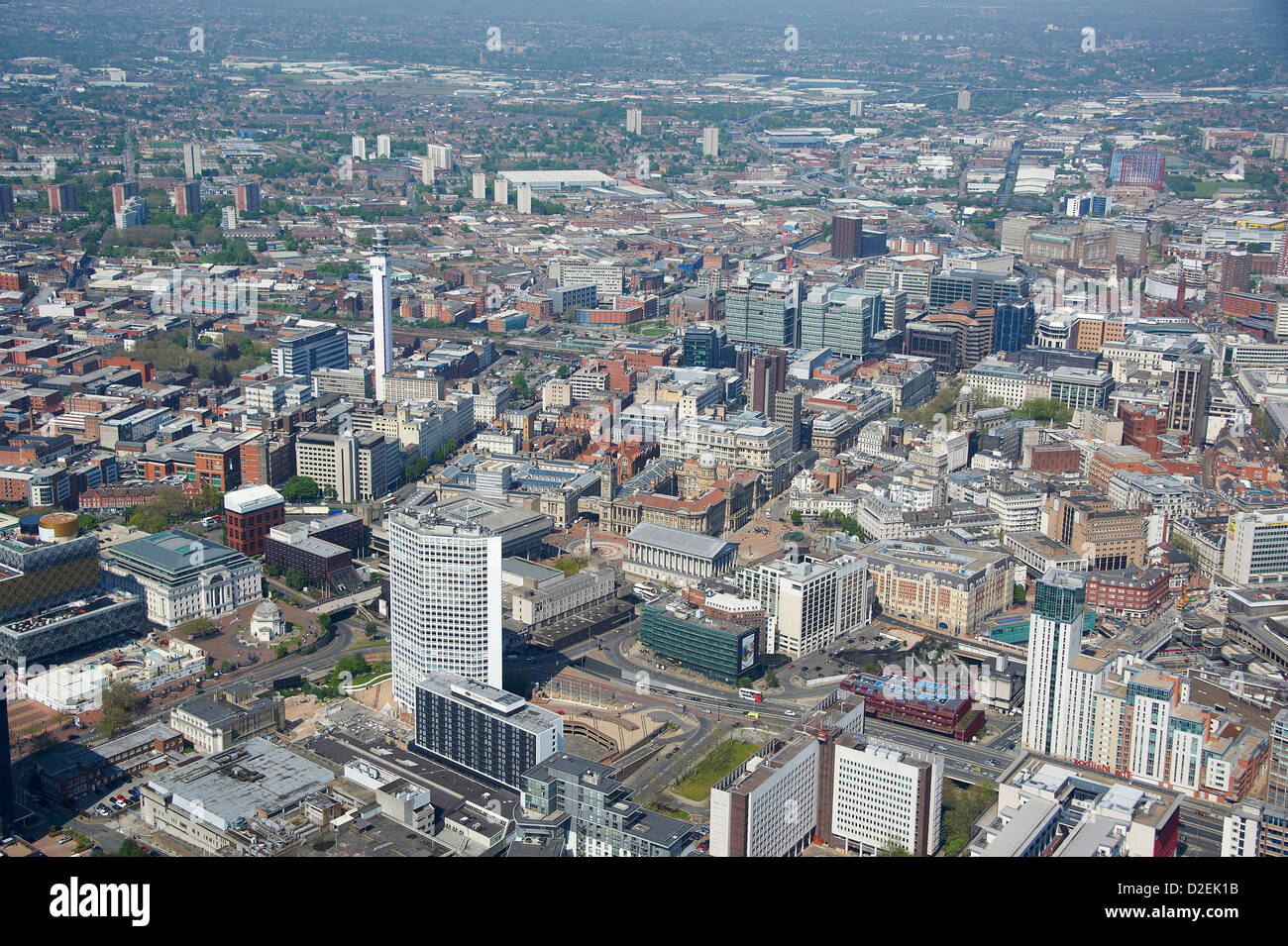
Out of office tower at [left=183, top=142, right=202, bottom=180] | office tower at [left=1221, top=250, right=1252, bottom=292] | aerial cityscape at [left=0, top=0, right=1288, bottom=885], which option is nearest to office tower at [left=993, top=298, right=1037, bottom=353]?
aerial cityscape at [left=0, top=0, right=1288, bottom=885]

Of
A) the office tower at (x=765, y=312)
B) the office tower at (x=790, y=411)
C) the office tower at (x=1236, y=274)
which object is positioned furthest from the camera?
the office tower at (x=1236, y=274)

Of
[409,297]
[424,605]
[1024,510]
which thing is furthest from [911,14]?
[424,605]

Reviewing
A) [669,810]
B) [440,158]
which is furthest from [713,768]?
[440,158]

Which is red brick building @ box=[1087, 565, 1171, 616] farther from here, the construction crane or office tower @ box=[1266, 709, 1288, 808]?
the construction crane

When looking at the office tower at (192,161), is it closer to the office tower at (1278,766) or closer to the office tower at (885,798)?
the office tower at (885,798)

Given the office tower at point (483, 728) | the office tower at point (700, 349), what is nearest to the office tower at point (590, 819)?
the office tower at point (483, 728)
